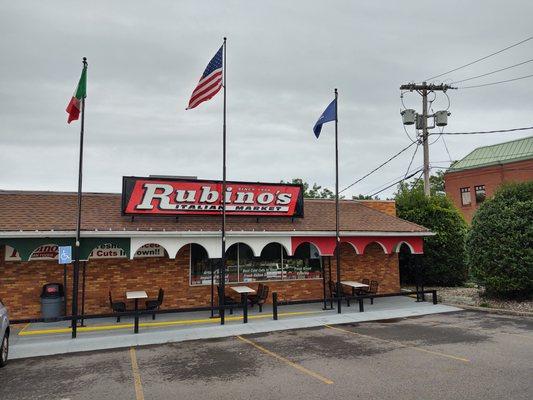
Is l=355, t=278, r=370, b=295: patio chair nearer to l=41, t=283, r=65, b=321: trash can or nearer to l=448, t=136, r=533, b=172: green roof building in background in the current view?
l=41, t=283, r=65, b=321: trash can

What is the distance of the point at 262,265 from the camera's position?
17125 millimetres

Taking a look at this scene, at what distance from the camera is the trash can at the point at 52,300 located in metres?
13.4

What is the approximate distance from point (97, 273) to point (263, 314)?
241 inches

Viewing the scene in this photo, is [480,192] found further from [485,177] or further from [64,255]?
[64,255]

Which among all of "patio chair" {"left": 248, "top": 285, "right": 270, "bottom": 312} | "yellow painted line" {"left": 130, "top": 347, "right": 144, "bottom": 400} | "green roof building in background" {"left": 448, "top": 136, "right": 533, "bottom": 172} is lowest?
"yellow painted line" {"left": 130, "top": 347, "right": 144, "bottom": 400}

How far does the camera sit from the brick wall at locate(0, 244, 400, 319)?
13.6 m

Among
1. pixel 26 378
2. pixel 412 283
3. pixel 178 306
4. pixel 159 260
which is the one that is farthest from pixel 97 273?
pixel 412 283

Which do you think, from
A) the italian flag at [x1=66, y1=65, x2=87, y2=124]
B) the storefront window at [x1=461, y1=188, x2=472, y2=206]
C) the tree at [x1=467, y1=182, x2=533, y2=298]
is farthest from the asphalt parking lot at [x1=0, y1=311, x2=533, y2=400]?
the storefront window at [x1=461, y1=188, x2=472, y2=206]

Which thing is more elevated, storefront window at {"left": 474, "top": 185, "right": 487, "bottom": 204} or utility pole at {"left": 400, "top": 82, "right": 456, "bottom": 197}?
utility pole at {"left": 400, "top": 82, "right": 456, "bottom": 197}

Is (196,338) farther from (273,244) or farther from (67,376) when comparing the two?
(273,244)

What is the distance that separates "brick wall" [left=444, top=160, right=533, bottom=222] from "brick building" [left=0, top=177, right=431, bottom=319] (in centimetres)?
2398

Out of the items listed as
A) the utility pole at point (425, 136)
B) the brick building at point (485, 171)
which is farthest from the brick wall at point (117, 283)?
the brick building at point (485, 171)

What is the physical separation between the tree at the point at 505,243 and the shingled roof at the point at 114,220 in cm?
241

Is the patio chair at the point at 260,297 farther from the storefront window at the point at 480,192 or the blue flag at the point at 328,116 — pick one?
the storefront window at the point at 480,192
